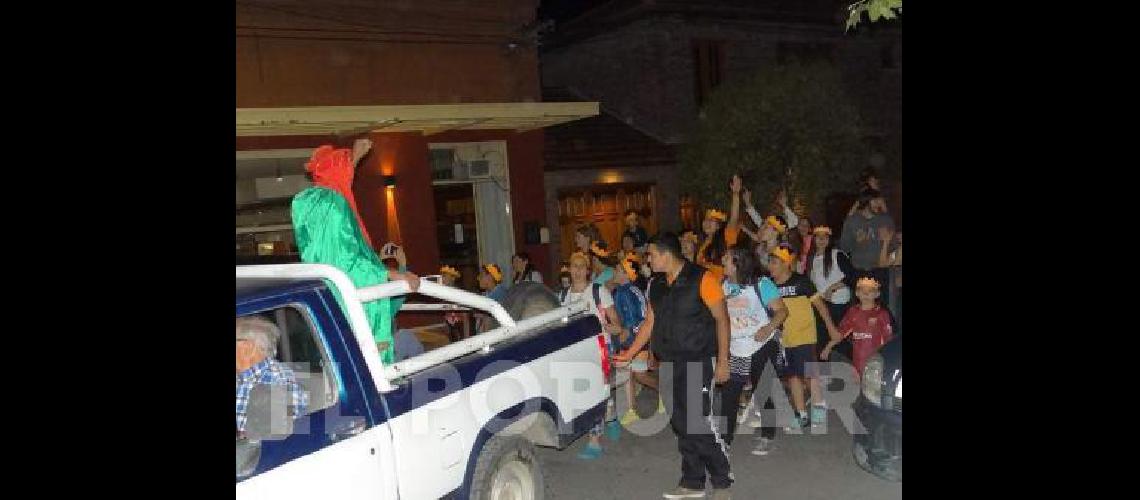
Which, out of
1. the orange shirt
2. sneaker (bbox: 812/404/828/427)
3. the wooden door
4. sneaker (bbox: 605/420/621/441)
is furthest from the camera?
the wooden door

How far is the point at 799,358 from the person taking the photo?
22.6ft

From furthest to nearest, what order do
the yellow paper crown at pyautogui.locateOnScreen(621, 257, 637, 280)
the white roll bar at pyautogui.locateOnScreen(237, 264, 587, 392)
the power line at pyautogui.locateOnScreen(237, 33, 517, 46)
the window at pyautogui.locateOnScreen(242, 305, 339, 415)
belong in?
the power line at pyautogui.locateOnScreen(237, 33, 517, 46) < the yellow paper crown at pyautogui.locateOnScreen(621, 257, 637, 280) < the white roll bar at pyautogui.locateOnScreen(237, 264, 587, 392) < the window at pyautogui.locateOnScreen(242, 305, 339, 415)

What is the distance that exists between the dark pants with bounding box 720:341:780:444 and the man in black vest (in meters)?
0.63

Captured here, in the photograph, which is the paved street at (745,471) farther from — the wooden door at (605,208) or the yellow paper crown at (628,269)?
the wooden door at (605,208)

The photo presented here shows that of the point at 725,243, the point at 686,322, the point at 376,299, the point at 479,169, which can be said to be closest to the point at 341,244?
the point at 376,299

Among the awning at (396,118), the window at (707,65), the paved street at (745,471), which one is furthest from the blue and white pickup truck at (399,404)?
the window at (707,65)

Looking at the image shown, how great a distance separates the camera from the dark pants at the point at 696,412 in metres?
5.33

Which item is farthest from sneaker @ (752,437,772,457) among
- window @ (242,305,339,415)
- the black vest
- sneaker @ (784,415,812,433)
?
window @ (242,305,339,415)

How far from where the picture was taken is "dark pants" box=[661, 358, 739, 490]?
17.5ft

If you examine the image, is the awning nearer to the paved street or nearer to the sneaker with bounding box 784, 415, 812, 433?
the paved street

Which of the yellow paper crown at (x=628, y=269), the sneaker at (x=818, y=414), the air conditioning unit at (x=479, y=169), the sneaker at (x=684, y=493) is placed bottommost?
the sneaker at (x=684, y=493)

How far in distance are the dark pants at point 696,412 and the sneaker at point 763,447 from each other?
3.87 feet
